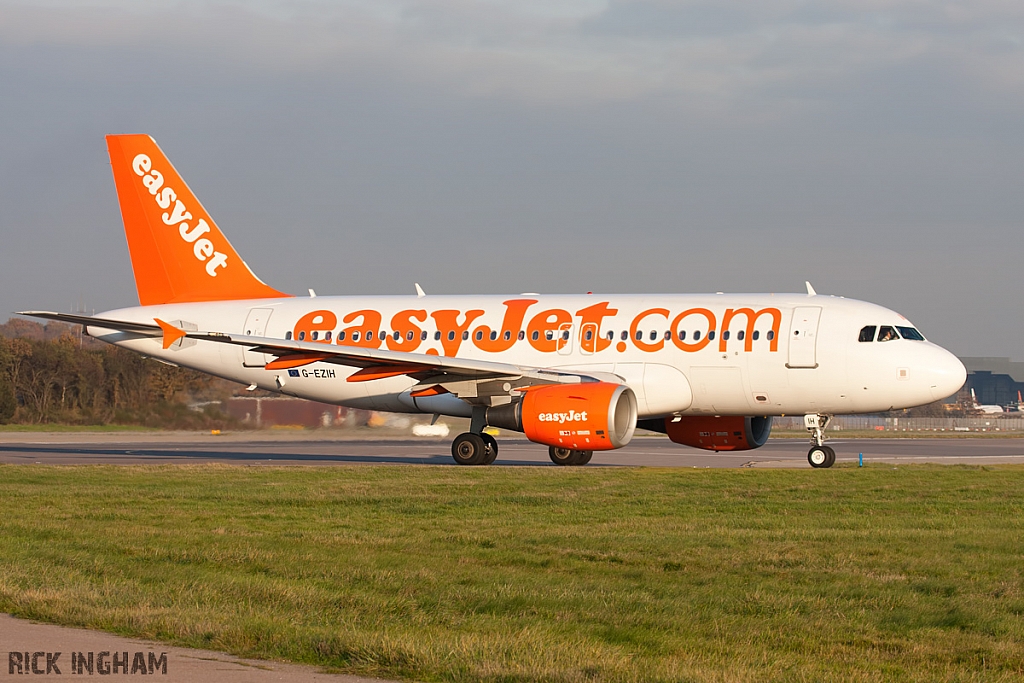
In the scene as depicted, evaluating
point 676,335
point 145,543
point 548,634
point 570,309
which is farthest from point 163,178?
point 548,634

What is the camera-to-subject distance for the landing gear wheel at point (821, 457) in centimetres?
2506

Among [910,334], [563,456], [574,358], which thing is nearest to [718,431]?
[563,456]

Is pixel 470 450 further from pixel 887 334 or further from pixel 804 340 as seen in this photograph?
pixel 887 334

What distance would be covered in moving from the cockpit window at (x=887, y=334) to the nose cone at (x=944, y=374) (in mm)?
834

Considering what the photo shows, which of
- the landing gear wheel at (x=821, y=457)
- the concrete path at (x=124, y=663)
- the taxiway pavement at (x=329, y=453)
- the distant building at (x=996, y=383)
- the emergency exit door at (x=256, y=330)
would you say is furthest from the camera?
the distant building at (x=996, y=383)

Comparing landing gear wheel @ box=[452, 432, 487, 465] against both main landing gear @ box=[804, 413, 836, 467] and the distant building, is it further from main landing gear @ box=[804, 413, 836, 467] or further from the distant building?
the distant building

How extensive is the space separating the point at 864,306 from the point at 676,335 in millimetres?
3945

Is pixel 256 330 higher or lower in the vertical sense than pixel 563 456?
higher

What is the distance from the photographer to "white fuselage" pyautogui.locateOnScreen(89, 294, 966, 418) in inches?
970

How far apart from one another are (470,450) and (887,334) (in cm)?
904

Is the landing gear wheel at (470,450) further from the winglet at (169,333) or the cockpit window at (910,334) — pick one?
the cockpit window at (910,334)

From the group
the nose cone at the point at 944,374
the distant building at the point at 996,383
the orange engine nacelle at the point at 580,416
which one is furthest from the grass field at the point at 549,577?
the distant building at the point at 996,383

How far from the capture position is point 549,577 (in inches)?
406

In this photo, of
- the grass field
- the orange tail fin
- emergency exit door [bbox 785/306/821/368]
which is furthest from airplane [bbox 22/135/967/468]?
the grass field
